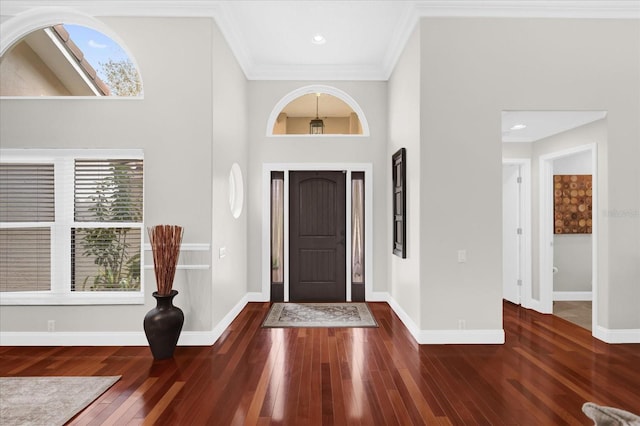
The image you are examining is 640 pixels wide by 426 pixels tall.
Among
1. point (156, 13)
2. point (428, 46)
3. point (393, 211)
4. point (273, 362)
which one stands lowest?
→ point (273, 362)

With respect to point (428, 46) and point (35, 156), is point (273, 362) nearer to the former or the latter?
point (35, 156)

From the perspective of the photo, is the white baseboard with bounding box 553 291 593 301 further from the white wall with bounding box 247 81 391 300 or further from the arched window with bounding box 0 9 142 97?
the arched window with bounding box 0 9 142 97

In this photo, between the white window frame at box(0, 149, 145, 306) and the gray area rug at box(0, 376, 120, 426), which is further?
the white window frame at box(0, 149, 145, 306)

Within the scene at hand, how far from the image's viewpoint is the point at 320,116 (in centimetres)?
578

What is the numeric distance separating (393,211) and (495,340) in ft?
6.68

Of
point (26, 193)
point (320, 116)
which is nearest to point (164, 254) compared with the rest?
point (26, 193)

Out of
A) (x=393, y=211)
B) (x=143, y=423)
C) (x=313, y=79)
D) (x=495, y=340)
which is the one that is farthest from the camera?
(x=313, y=79)

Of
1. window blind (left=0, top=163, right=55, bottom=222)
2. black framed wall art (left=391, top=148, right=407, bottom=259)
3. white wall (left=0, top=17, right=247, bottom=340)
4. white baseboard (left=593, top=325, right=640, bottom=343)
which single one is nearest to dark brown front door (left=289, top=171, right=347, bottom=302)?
black framed wall art (left=391, top=148, right=407, bottom=259)

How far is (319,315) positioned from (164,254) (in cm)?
224

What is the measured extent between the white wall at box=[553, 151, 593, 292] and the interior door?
2.64 feet

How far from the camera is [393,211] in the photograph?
5168mm

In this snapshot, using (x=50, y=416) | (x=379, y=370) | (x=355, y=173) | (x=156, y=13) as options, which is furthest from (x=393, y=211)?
(x=50, y=416)

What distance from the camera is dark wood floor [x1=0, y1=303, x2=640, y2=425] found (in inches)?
97.3

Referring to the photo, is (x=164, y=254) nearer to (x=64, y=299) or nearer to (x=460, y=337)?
(x=64, y=299)
